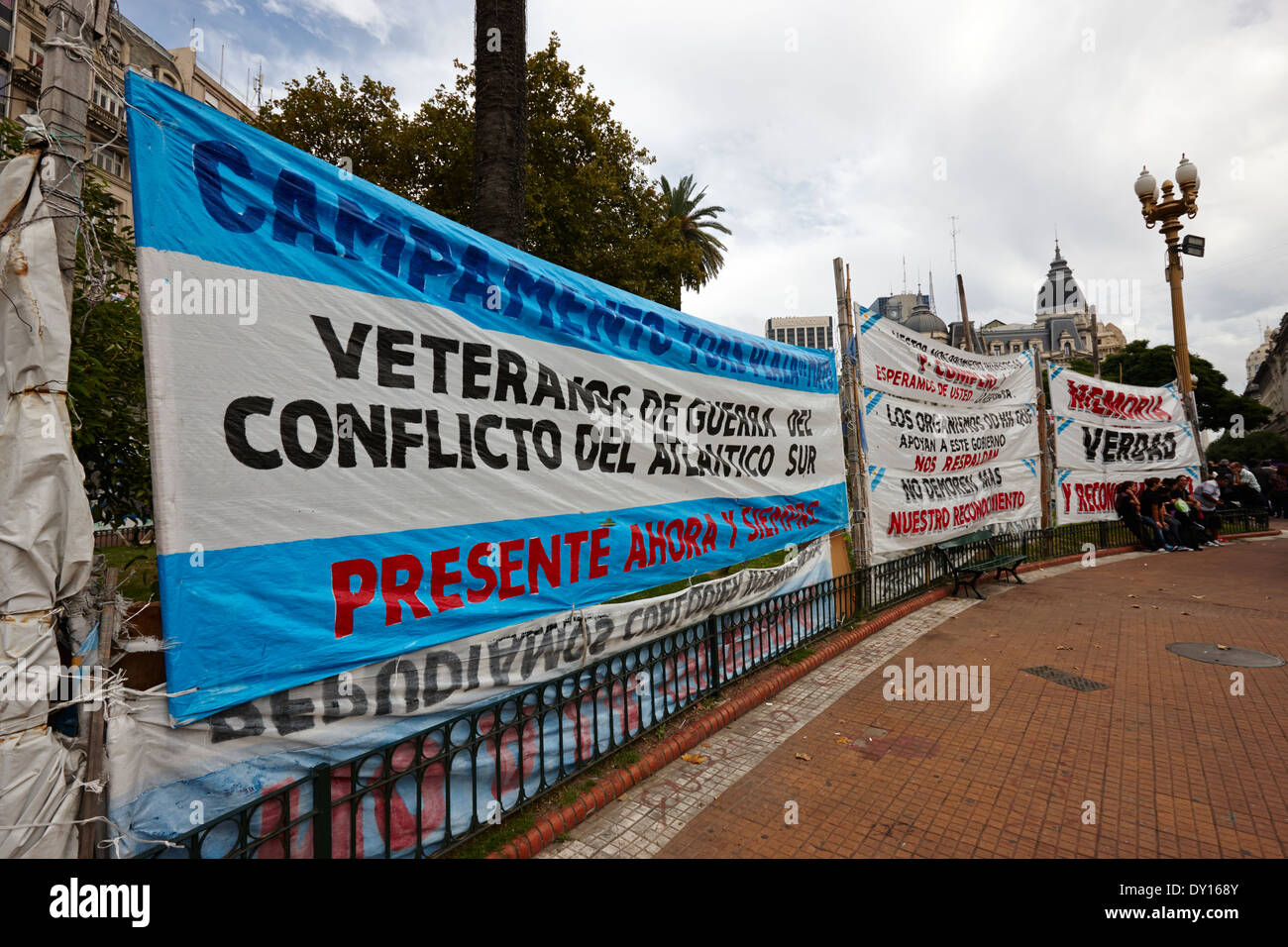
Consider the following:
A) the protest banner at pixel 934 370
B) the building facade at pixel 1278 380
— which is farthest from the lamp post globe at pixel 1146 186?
the building facade at pixel 1278 380

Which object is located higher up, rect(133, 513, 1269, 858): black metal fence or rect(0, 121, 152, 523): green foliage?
rect(0, 121, 152, 523): green foliage

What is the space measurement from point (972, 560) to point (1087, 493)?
4271mm

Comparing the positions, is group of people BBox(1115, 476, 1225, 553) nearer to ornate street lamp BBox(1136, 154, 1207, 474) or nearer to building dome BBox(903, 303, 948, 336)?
ornate street lamp BBox(1136, 154, 1207, 474)

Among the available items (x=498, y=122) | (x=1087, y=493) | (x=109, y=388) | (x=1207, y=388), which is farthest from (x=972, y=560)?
(x=1207, y=388)

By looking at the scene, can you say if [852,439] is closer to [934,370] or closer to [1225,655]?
[934,370]

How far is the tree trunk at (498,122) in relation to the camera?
508 cm

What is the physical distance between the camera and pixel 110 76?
2.24m

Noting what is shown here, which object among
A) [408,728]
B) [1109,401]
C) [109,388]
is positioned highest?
[1109,401]

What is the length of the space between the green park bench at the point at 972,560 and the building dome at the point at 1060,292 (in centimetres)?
12906

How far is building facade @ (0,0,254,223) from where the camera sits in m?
2.16

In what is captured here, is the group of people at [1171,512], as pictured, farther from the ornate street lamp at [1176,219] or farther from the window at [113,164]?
the window at [113,164]

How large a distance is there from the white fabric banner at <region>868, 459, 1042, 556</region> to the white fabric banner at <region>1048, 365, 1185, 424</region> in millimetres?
1707

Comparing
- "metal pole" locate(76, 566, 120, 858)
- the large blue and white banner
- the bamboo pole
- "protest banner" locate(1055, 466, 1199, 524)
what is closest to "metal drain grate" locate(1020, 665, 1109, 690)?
the large blue and white banner
